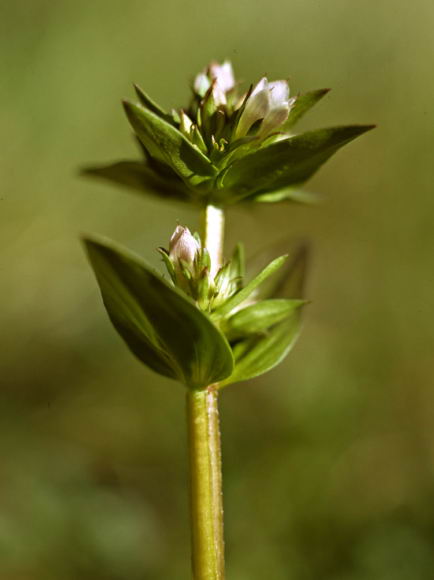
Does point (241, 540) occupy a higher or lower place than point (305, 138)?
lower

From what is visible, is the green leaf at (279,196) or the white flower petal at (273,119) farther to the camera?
the green leaf at (279,196)

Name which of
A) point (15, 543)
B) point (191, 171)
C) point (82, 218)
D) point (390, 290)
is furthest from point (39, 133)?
point (191, 171)

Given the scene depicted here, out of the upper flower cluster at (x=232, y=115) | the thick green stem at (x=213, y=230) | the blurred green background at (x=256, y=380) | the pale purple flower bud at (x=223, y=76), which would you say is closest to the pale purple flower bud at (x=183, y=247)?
the thick green stem at (x=213, y=230)

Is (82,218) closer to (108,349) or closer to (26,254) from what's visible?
(26,254)

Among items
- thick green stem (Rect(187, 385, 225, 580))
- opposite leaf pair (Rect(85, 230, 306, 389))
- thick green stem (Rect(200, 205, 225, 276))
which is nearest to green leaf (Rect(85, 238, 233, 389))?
opposite leaf pair (Rect(85, 230, 306, 389))

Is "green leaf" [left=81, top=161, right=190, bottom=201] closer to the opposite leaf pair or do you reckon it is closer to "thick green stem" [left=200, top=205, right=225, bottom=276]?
"thick green stem" [left=200, top=205, right=225, bottom=276]

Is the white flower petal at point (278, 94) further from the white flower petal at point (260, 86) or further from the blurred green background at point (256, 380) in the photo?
the blurred green background at point (256, 380)

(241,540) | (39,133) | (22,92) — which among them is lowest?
(241,540)
